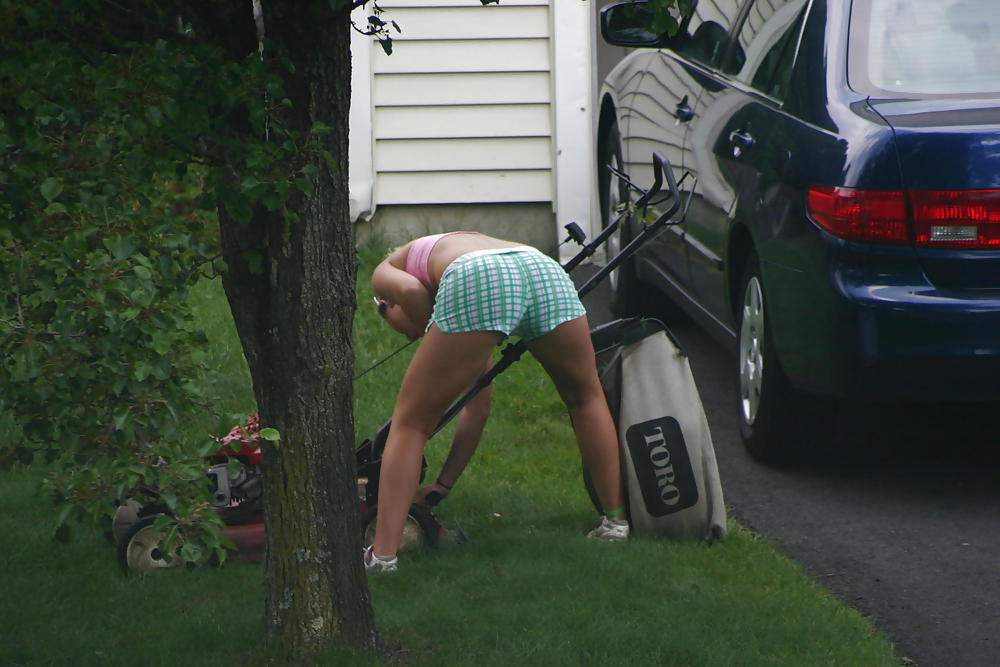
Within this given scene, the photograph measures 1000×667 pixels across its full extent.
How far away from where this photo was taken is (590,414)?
15.2ft

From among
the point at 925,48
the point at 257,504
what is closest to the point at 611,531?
the point at 257,504

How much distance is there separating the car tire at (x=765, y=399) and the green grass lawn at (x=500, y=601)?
69 centimetres

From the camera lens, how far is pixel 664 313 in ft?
25.8

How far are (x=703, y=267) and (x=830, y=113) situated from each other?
1317mm

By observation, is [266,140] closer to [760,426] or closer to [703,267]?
[760,426]

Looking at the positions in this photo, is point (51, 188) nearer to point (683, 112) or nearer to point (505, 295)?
point (505, 295)

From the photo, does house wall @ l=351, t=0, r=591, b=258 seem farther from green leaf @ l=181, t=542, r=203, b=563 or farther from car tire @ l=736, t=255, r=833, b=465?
green leaf @ l=181, t=542, r=203, b=563

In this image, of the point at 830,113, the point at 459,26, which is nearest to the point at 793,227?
the point at 830,113

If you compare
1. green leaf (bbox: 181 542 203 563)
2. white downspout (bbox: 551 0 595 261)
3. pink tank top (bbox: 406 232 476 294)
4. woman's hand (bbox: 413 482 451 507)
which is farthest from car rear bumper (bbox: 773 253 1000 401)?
white downspout (bbox: 551 0 595 261)

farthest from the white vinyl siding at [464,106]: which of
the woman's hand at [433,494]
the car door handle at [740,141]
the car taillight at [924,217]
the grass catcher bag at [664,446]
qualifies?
the car taillight at [924,217]

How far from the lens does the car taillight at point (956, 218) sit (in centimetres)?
443

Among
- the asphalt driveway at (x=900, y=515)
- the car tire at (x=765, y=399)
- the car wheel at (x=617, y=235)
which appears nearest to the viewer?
the asphalt driveway at (x=900, y=515)

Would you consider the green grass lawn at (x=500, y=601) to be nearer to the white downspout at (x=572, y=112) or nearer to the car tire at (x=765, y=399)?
the car tire at (x=765, y=399)

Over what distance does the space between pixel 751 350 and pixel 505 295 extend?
4.90 ft
